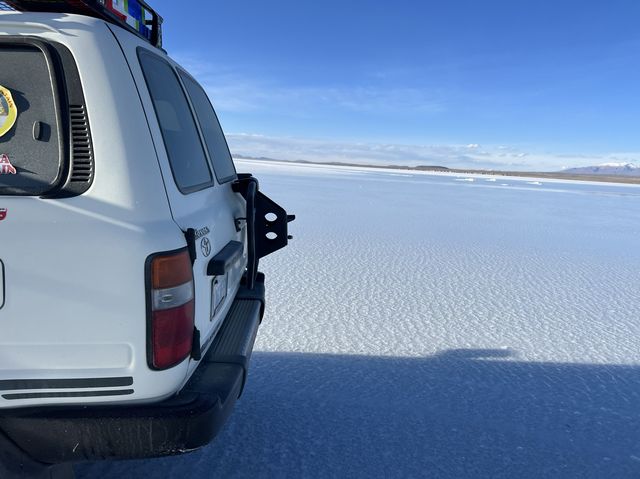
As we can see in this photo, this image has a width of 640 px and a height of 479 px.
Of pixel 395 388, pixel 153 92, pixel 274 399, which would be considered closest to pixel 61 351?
pixel 153 92

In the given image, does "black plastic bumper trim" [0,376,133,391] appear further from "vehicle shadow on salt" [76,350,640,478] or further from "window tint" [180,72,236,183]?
"window tint" [180,72,236,183]

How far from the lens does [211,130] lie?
3.06 meters

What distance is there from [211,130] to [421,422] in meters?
2.24

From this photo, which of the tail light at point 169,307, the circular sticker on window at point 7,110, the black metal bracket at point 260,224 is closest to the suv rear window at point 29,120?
the circular sticker on window at point 7,110

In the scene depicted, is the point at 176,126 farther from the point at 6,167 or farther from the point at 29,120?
the point at 6,167

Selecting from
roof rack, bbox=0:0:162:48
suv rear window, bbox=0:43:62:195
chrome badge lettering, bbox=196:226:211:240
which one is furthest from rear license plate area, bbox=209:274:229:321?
roof rack, bbox=0:0:162:48

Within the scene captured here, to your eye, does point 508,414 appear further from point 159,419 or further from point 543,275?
point 543,275

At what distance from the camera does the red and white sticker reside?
1577 millimetres

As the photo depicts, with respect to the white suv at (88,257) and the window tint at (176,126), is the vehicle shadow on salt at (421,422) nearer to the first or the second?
the white suv at (88,257)

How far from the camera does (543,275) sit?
6.57 metres

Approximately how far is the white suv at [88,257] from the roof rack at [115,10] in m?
0.01

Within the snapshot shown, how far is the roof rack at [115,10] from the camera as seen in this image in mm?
1784

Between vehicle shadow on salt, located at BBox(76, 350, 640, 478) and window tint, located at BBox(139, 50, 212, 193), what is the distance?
1.46 m

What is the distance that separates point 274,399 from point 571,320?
3248 millimetres
